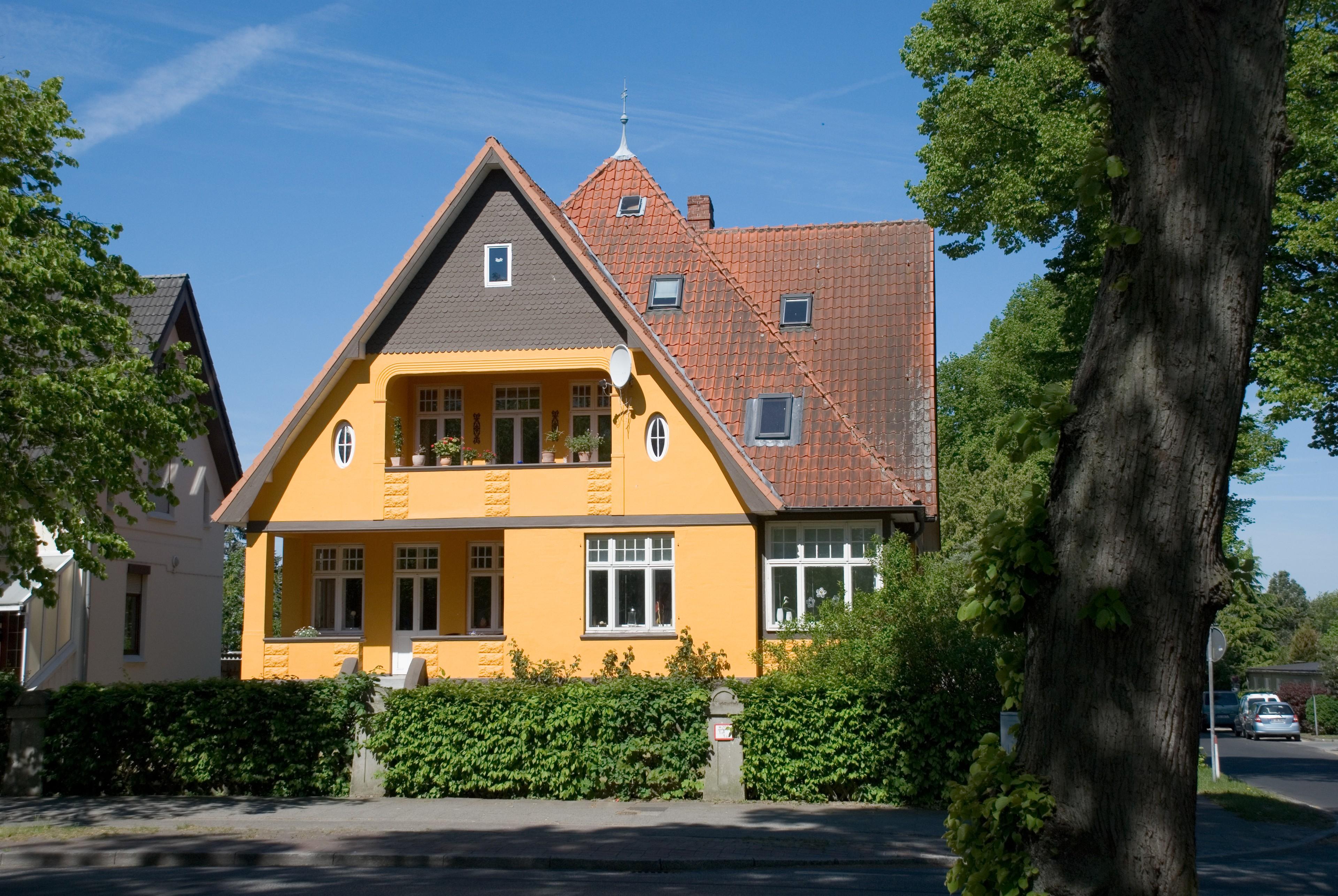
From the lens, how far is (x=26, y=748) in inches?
687

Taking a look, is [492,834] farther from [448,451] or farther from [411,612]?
[411,612]

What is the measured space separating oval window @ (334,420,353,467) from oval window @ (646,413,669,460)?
5758mm

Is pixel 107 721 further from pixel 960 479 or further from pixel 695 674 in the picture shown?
pixel 960 479

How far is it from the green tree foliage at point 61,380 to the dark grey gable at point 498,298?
6.20 meters

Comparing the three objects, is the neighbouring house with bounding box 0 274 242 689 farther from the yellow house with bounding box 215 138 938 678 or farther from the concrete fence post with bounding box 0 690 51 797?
the concrete fence post with bounding box 0 690 51 797

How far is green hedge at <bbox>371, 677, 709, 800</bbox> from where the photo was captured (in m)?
16.3

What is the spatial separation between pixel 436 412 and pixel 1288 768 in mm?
20119

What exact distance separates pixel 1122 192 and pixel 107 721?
53.8 ft

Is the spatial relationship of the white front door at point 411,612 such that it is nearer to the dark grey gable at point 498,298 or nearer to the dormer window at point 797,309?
the dark grey gable at point 498,298

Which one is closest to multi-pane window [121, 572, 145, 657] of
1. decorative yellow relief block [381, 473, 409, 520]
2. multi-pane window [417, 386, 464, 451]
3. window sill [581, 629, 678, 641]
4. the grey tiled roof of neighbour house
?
the grey tiled roof of neighbour house

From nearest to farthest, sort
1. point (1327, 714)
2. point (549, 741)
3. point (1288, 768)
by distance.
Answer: point (549, 741)
point (1288, 768)
point (1327, 714)

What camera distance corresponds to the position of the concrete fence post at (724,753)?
1627 cm

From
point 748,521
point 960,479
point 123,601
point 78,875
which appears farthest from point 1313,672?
point 78,875

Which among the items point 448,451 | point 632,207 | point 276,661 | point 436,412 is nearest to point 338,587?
point 276,661
